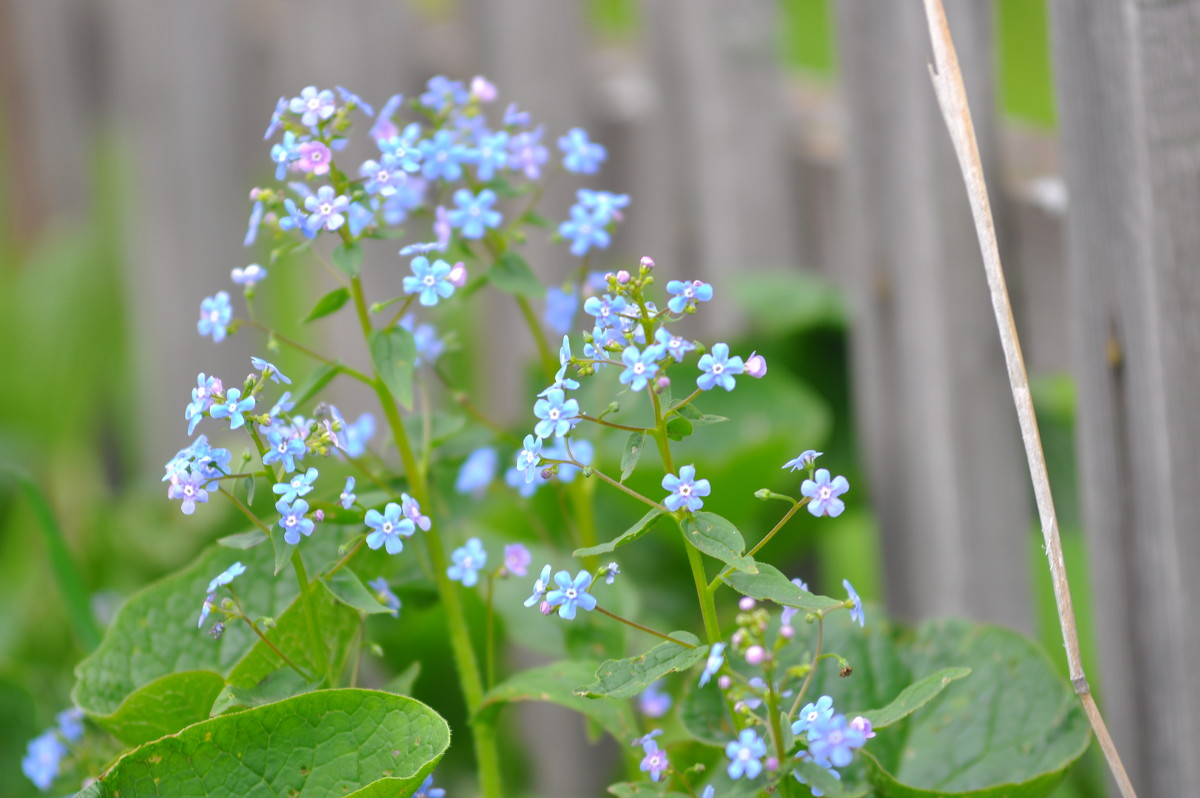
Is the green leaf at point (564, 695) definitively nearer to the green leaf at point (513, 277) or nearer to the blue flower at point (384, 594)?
the blue flower at point (384, 594)

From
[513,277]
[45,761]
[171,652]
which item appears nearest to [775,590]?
[513,277]

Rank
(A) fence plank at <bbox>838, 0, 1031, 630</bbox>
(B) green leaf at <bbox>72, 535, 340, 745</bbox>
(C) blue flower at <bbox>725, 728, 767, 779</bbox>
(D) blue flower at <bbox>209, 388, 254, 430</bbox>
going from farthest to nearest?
(A) fence plank at <bbox>838, 0, 1031, 630</bbox> < (B) green leaf at <bbox>72, 535, 340, 745</bbox> < (D) blue flower at <bbox>209, 388, 254, 430</bbox> < (C) blue flower at <bbox>725, 728, 767, 779</bbox>

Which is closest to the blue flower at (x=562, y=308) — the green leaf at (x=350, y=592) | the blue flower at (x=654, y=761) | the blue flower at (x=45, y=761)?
the green leaf at (x=350, y=592)

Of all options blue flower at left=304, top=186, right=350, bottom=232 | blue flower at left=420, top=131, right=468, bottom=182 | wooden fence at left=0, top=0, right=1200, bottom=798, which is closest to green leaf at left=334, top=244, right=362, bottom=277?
blue flower at left=304, top=186, right=350, bottom=232

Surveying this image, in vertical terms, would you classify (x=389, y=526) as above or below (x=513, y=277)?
below

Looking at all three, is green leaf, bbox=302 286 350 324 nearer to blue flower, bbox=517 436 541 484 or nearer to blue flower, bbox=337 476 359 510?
blue flower, bbox=337 476 359 510

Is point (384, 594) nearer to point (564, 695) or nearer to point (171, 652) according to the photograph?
point (564, 695)
